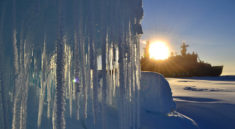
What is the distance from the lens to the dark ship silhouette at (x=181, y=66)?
79.9ft

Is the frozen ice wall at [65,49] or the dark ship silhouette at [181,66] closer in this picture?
the frozen ice wall at [65,49]

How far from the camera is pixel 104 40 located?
1.82 meters

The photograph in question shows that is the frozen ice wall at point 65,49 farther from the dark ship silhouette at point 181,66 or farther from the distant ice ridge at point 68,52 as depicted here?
the dark ship silhouette at point 181,66

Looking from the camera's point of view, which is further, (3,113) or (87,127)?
(87,127)

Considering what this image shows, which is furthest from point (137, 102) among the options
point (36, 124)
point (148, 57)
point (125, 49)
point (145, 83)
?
point (148, 57)

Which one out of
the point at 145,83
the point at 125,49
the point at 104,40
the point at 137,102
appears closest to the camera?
the point at 104,40

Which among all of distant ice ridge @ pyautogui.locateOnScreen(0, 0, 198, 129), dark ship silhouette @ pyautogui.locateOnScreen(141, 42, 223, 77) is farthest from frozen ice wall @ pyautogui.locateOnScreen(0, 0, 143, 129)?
dark ship silhouette @ pyautogui.locateOnScreen(141, 42, 223, 77)

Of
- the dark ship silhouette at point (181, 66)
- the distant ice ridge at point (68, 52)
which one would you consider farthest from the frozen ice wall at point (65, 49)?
the dark ship silhouette at point (181, 66)

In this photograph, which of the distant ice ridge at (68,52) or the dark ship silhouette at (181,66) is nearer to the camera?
the distant ice ridge at (68,52)

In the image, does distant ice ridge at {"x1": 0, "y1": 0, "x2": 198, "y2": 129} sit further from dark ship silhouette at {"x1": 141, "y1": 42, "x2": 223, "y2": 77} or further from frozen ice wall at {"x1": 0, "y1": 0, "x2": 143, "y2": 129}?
dark ship silhouette at {"x1": 141, "y1": 42, "x2": 223, "y2": 77}

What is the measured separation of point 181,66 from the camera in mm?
24969

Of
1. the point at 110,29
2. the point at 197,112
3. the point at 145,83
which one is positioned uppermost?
the point at 110,29

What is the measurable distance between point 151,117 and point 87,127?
1.48 meters

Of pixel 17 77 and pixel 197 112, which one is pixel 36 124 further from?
pixel 197 112
